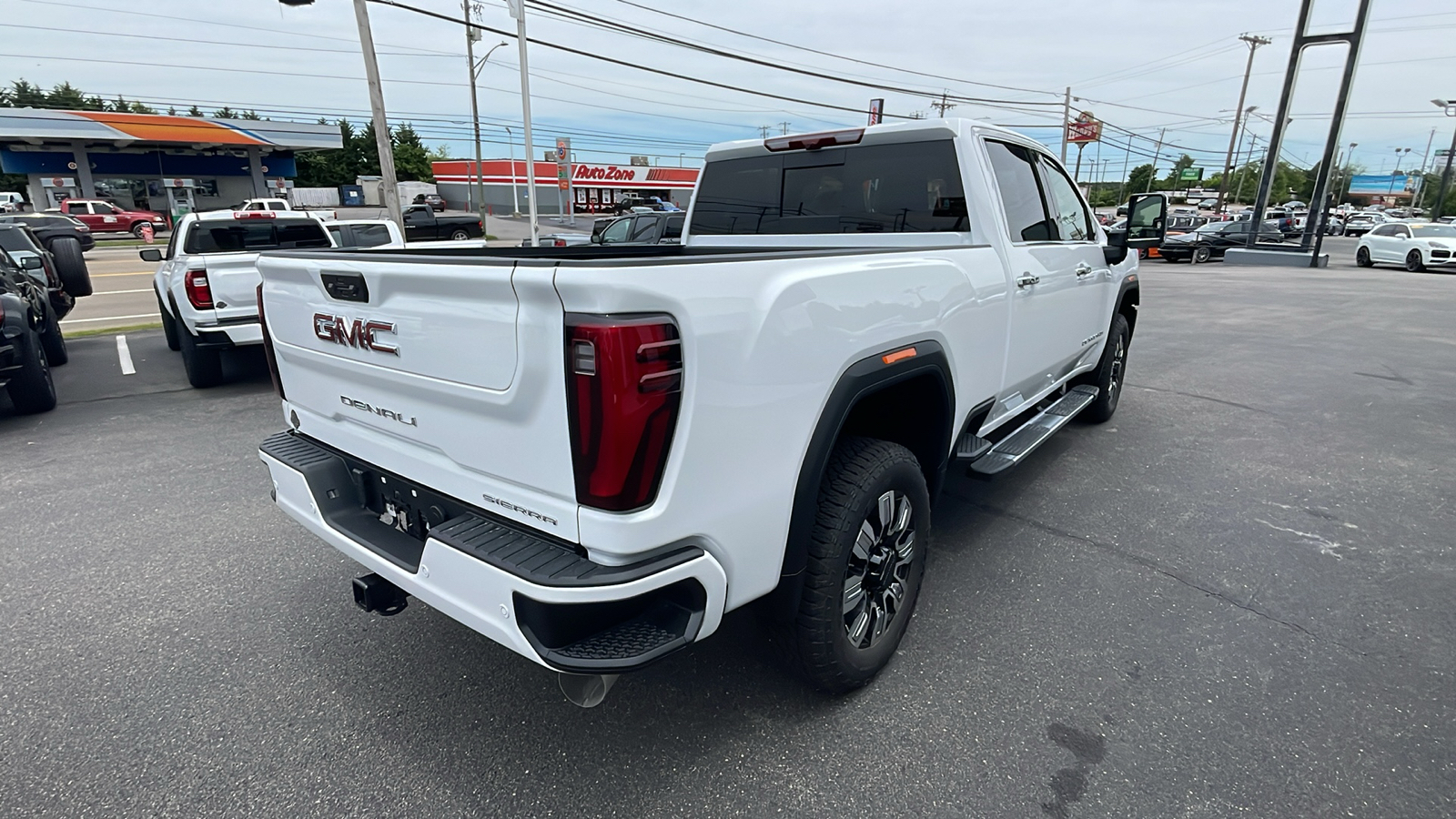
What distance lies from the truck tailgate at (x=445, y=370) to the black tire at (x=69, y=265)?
932 centimetres

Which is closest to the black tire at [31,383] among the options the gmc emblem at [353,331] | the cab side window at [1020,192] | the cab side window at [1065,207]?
the gmc emblem at [353,331]

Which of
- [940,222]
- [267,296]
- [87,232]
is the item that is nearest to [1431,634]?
[940,222]

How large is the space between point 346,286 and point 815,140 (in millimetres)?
2463

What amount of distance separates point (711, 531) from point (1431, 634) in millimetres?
3222

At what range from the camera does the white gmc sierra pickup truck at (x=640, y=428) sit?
66.7 inches

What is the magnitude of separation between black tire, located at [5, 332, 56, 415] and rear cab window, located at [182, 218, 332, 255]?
172 cm

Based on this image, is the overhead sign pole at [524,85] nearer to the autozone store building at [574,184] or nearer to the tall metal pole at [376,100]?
the tall metal pole at [376,100]

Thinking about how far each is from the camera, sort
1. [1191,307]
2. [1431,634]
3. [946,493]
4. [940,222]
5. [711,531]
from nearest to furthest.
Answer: [711,531] → [1431,634] → [940,222] → [946,493] → [1191,307]

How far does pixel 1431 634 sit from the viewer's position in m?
3.04

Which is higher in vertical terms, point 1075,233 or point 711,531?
point 1075,233

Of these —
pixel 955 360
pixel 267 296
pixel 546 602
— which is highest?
pixel 267 296

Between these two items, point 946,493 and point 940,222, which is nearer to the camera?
point 940,222

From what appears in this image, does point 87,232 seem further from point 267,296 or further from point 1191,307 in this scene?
point 1191,307

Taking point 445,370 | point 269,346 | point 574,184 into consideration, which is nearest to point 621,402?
point 445,370
